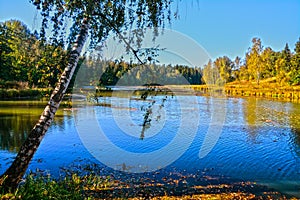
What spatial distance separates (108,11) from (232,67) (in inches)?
4374

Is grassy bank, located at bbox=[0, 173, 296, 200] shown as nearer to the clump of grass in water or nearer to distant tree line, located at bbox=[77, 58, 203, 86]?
the clump of grass in water

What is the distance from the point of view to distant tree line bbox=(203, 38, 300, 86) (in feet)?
196

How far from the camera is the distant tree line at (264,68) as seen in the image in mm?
59625

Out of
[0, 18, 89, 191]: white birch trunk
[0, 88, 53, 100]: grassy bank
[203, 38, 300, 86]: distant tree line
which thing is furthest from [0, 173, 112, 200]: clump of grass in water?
[203, 38, 300, 86]: distant tree line

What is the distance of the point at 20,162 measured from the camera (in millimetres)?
4090

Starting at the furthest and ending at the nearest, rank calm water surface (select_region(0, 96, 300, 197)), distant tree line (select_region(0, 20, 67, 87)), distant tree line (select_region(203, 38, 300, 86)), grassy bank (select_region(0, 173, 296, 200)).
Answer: distant tree line (select_region(203, 38, 300, 86)) → calm water surface (select_region(0, 96, 300, 197)) → grassy bank (select_region(0, 173, 296, 200)) → distant tree line (select_region(0, 20, 67, 87))

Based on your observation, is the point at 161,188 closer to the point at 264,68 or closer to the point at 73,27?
the point at 73,27

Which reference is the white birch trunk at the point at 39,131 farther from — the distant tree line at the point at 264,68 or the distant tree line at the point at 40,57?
the distant tree line at the point at 264,68

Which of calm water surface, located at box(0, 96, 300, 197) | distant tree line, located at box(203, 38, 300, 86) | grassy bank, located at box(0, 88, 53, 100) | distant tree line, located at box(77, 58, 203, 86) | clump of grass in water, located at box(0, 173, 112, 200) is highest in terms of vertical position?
distant tree line, located at box(203, 38, 300, 86)

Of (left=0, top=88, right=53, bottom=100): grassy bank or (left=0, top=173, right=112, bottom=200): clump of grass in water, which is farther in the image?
(left=0, top=88, right=53, bottom=100): grassy bank

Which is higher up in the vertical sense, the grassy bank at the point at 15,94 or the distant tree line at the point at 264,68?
the distant tree line at the point at 264,68

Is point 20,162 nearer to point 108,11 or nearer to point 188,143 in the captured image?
point 108,11

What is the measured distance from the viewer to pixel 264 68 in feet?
246

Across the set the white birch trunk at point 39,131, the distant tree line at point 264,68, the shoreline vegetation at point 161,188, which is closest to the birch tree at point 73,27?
the white birch trunk at point 39,131
